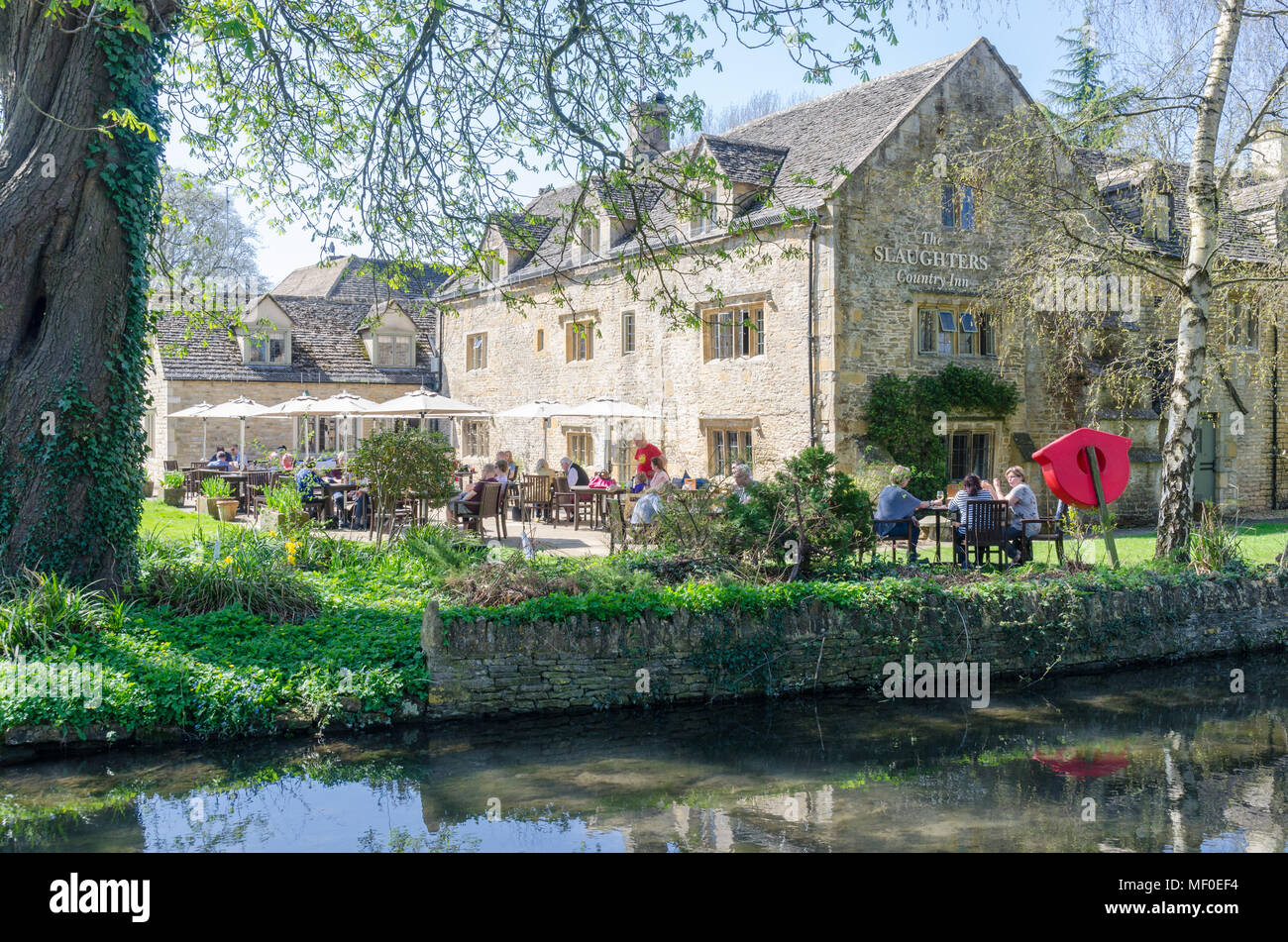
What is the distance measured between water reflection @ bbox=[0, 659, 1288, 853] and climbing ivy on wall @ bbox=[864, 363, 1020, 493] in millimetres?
10039

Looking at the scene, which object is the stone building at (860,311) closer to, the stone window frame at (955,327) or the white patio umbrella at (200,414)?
the stone window frame at (955,327)

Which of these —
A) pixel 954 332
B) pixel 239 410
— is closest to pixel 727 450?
pixel 954 332

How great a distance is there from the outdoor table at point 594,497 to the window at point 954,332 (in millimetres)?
6684

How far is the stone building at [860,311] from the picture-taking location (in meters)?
18.9

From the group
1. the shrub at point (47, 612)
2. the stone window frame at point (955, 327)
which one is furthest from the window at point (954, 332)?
the shrub at point (47, 612)

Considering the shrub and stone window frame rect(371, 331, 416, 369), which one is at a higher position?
stone window frame rect(371, 331, 416, 369)

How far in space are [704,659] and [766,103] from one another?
4408 centimetres

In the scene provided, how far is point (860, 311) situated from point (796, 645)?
1093cm

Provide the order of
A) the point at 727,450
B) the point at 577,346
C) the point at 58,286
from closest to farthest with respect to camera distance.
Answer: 1. the point at 58,286
2. the point at 727,450
3. the point at 577,346

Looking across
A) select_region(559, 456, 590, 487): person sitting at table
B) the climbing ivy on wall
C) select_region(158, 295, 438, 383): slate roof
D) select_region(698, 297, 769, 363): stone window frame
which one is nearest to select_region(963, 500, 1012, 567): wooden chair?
the climbing ivy on wall

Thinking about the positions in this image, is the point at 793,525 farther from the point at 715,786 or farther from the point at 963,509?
the point at 715,786

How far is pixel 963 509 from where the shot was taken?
1322 centimetres

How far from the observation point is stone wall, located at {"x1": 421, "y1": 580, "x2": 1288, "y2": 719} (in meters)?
8.55

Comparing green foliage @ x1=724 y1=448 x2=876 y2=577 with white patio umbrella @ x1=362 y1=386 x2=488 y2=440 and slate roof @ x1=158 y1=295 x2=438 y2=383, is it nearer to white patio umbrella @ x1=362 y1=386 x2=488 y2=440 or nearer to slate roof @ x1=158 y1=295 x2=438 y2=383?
white patio umbrella @ x1=362 y1=386 x2=488 y2=440
